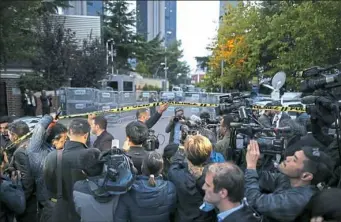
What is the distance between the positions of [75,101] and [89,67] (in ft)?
36.2

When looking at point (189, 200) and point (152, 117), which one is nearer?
point (189, 200)

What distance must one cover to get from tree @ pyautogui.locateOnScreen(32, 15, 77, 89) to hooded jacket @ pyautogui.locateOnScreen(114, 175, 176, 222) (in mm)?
22275

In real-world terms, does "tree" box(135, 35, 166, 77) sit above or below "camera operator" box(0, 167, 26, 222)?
above

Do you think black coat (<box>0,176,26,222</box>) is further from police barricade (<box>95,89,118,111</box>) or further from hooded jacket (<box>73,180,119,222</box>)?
police barricade (<box>95,89,118,111</box>)

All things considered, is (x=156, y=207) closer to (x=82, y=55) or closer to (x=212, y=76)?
(x=82, y=55)

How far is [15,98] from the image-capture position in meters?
23.8

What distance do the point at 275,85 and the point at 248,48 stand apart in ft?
55.5

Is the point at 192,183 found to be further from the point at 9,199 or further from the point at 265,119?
the point at 265,119

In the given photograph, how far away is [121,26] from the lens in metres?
52.2

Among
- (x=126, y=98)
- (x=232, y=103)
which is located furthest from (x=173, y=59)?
(x=232, y=103)

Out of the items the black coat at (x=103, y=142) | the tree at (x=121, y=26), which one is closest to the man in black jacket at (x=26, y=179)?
the black coat at (x=103, y=142)

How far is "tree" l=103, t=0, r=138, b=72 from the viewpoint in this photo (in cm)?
5209

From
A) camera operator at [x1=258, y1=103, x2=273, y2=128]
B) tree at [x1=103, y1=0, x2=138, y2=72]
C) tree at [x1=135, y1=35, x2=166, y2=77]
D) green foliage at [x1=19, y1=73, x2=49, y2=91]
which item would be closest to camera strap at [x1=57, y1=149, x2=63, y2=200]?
camera operator at [x1=258, y1=103, x2=273, y2=128]

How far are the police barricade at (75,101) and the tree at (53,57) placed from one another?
8.69 metres
